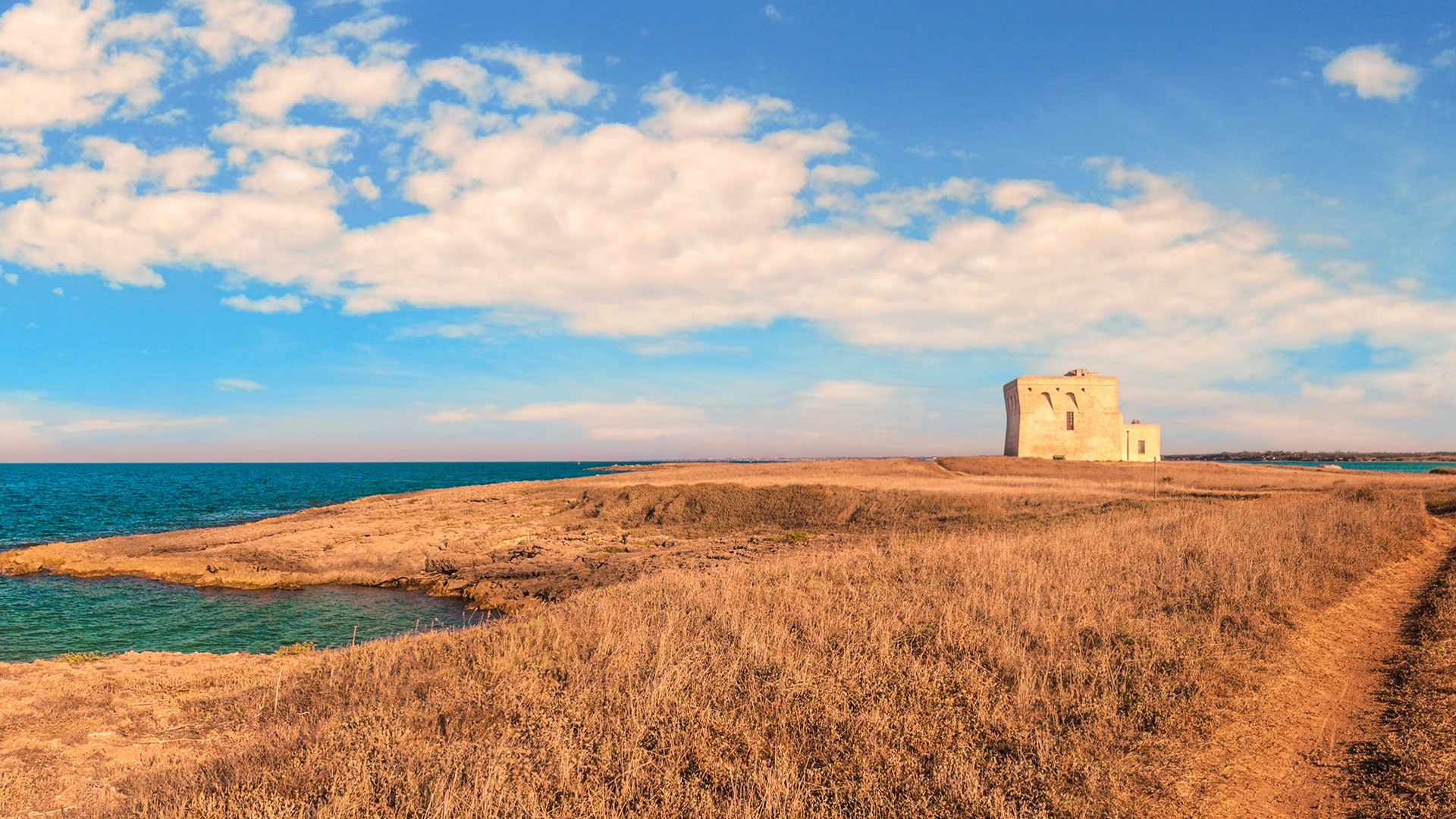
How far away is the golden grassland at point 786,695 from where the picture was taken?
480 centimetres

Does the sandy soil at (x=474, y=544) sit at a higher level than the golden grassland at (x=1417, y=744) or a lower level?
lower

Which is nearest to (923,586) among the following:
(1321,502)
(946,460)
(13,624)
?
(1321,502)

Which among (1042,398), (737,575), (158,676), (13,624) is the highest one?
(1042,398)

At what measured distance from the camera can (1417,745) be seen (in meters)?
5.45

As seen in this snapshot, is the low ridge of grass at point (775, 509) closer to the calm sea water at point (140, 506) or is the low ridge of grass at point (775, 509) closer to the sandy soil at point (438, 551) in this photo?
the sandy soil at point (438, 551)

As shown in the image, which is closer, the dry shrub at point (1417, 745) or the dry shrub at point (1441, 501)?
the dry shrub at point (1417, 745)

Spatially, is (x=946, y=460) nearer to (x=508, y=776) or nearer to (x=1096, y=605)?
(x=1096, y=605)

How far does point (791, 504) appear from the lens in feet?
96.2

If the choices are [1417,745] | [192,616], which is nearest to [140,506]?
[192,616]

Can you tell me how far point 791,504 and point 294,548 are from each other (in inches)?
A: 756

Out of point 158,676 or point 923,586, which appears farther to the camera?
point 923,586

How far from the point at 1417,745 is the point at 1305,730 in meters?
0.72

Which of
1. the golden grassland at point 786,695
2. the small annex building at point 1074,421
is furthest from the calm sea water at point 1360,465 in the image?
the golden grassland at point 786,695

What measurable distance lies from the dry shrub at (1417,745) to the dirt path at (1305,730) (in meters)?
0.15
